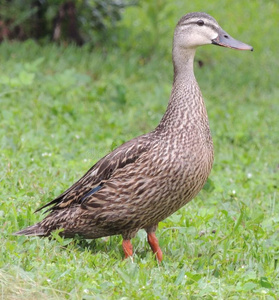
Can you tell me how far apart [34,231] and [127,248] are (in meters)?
0.70

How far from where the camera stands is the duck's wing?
5617mm

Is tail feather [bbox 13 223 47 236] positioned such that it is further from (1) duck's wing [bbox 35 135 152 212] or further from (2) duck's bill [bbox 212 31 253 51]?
(2) duck's bill [bbox 212 31 253 51]

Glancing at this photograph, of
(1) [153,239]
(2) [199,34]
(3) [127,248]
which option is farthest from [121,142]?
(3) [127,248]

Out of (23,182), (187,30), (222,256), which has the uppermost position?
(187,30)

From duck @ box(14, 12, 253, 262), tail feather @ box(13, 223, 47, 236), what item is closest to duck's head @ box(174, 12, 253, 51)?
duck @ box(14, 12, 253, 262)

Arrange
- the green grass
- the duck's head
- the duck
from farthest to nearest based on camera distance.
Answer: the duck's head, the duck, the green grass

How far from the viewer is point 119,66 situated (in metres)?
11.4

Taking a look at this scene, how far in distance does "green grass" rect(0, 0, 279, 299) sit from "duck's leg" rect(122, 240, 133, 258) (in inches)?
2.5

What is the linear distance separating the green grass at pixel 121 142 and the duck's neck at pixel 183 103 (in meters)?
0.87

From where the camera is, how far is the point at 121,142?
313 inches

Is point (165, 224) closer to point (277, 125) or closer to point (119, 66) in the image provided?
point (277, 125)

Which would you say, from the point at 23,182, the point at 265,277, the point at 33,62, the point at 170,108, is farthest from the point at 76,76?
the point at 265,277

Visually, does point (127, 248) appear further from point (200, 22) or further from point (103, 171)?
point (200, 22)

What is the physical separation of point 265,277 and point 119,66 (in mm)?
6862
